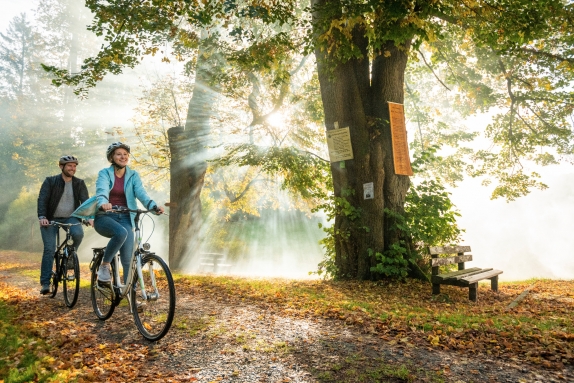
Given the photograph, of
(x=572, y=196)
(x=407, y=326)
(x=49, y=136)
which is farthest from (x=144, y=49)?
(x=572, y=196)

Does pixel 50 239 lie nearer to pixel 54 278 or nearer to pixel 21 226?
pixel 54 278

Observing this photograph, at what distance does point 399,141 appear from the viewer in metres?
9.29

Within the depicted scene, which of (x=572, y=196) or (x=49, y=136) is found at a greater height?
(x=49, y=136)

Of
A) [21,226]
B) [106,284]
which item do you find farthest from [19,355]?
[21,226]

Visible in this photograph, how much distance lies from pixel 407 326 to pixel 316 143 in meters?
12.5

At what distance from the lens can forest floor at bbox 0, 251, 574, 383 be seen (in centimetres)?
364

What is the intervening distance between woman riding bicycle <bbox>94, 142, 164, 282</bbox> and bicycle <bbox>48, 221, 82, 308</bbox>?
154cm

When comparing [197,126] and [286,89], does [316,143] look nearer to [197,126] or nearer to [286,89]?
[286,89]

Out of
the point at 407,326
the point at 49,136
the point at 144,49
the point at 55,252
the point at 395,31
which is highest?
the point at 49,136

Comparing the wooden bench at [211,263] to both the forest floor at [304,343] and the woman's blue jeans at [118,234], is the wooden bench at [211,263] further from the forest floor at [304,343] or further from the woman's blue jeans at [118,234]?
the woman's blue jeans at [118,234]

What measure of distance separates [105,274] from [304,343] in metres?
2.59

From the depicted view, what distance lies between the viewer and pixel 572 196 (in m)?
42.3

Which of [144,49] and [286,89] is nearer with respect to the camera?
[144,49]

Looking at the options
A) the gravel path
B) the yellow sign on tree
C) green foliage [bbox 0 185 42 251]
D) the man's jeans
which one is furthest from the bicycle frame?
green foliage [bbox 0 185 42 251]
